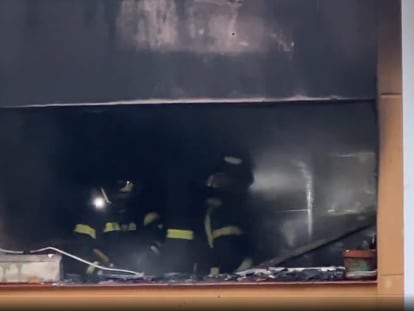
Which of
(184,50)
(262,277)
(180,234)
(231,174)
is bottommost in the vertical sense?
(262,277)

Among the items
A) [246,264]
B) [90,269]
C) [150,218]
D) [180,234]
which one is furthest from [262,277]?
[90,269]

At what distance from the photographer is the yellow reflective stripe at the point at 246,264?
350 centimetres

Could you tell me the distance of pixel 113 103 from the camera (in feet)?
11.4

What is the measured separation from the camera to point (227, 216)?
3521 mm

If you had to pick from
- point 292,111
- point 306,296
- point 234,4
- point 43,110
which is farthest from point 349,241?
point 43,110

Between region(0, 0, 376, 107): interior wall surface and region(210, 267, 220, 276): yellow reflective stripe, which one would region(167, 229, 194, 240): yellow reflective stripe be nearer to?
region(210, 267, 220, 276): yellow reflective stripe

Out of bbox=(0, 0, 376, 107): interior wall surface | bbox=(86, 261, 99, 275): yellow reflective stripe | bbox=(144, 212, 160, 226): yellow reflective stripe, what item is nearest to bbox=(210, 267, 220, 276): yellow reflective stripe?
bbox=(144, 212, 160, 226): yellow reflective stripe

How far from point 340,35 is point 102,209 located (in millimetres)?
1110

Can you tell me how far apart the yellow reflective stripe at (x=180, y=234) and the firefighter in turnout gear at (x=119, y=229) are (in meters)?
0.03

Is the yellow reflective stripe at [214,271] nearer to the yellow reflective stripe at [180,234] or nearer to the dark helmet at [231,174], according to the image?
the yellow reflective stripe at [180,234]

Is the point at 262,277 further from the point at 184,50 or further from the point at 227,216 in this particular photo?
the point at 184,50

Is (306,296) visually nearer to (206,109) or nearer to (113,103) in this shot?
(206,109)

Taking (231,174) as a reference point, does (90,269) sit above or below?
below

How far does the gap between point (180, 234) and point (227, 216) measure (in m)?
0.19
